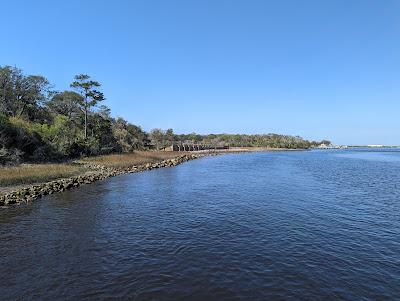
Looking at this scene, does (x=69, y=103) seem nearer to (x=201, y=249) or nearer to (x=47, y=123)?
(x=47, y=123)

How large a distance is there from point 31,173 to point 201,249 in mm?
26918

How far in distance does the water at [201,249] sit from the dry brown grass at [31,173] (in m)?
7.31

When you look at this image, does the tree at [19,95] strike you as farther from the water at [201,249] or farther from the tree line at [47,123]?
the water at [201,249]

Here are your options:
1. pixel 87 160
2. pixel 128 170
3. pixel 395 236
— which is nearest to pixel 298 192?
pixel 395 236

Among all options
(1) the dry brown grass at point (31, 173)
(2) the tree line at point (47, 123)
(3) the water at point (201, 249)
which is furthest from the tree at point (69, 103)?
(3) the water at point (201, 249)

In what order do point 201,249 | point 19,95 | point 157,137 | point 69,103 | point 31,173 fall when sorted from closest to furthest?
point 201,249, point 31,173, point 19,95, point 69,103, point 157,137

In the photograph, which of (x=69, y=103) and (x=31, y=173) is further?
(x=69, y=103)

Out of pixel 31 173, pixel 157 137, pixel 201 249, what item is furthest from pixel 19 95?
pixel 157 137

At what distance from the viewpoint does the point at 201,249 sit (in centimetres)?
1413

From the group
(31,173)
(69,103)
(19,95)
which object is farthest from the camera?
(69,103)

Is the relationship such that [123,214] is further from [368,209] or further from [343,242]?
[368,209]

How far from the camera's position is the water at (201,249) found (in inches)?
410

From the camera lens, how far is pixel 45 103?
69.0m

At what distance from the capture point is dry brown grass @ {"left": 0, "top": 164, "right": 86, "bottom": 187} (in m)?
30.3
